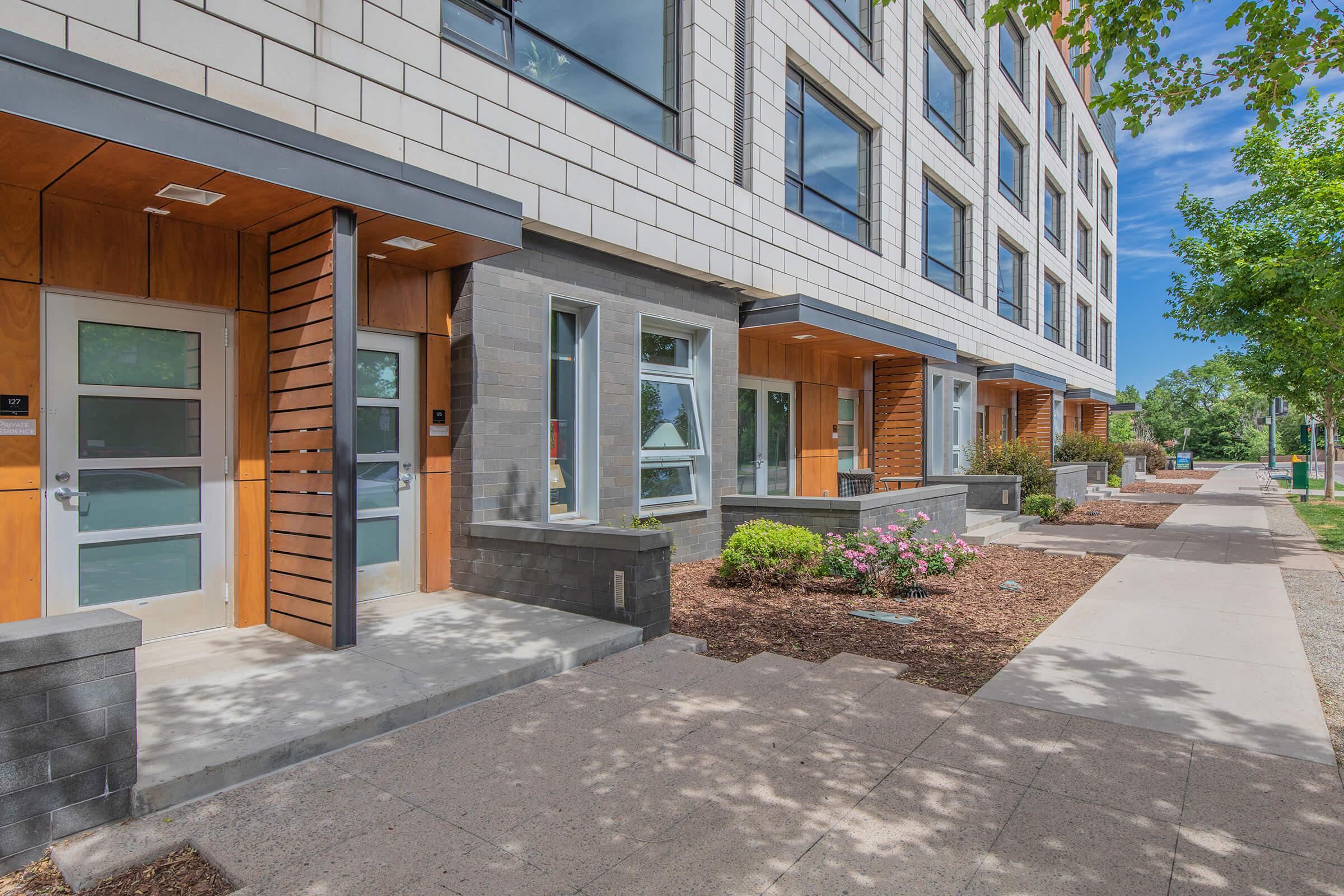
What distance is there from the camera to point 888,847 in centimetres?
285

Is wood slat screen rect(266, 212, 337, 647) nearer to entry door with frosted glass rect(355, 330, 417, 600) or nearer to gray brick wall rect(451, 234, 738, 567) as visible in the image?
entry door with frosted glass rect(355, 330, 417, 600)

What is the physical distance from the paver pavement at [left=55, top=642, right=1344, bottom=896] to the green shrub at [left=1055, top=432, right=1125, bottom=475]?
20.8 m

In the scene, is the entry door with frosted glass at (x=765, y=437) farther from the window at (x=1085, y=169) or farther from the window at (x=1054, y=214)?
the window at (x=1085, y=169)

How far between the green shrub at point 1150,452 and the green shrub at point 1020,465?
19.0 meters

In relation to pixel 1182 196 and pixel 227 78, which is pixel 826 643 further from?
pixel 1182 196

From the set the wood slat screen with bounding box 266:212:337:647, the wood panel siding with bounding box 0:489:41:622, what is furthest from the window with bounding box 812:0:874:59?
the wood panel siding with bounding box 0:489:41:622

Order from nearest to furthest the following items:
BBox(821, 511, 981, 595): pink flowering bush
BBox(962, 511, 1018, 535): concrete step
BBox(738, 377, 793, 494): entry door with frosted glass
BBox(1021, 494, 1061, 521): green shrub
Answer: BBox(821, 511, 981, 595): pink flowering bush, BBox(738, 377, 793, 494): entry door with frosted glass, BBox(962, 511, 1018, 535): concrete step, BBox(1021, 494, 1061, 521): green shrub

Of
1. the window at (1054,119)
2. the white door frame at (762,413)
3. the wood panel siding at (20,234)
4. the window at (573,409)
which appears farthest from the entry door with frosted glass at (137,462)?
the window at (1054,119)

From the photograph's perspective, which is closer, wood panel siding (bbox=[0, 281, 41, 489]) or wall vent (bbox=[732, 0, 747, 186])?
wood panel siding (bbox=[0, 281, 41, 489])

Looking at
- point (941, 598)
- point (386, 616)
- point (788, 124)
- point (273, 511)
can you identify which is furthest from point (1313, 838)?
point (788, 124)

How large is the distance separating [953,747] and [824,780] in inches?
32.9

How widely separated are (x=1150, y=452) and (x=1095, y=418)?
15.4 feet

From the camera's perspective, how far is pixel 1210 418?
209 feet

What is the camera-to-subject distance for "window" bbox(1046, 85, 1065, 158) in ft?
74.4
